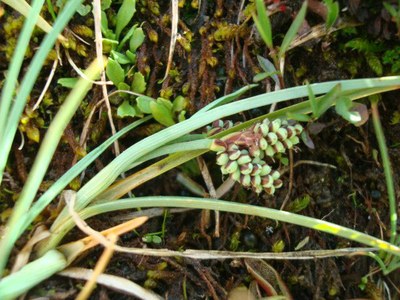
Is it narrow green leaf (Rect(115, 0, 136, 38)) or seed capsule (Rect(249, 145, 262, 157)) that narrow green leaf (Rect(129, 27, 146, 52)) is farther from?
seed capsule (Rect(249, 145, 262, 157))

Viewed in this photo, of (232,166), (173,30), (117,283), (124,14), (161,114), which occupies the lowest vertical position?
(117,283)

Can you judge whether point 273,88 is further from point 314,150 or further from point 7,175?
point 7,175

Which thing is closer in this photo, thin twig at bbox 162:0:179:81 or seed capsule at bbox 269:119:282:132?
seed capsule at bbox 269:119:282:132

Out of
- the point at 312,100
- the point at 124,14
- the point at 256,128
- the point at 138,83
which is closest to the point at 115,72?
the point at 138,83

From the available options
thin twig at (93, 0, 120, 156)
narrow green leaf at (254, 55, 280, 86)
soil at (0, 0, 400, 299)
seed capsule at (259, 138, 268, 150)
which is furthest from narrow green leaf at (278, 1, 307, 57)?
thin twig at (93, 0, 120, 156)

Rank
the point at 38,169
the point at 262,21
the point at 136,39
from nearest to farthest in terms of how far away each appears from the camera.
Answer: the point at 38,169 → the point at 262,21 → the point at 136,39

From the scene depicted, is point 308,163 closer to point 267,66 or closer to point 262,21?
point 267,66
